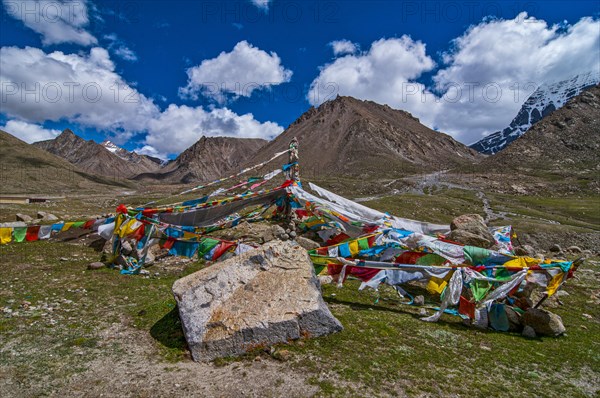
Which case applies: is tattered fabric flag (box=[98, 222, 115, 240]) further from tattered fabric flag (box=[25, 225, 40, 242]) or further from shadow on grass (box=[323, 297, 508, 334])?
shadow on grass (box=[323, 297, 508, 334])

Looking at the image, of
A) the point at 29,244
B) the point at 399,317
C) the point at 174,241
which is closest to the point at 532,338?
the point at 399,317

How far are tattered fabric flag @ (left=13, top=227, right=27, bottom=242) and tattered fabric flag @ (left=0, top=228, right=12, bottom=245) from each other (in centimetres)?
18

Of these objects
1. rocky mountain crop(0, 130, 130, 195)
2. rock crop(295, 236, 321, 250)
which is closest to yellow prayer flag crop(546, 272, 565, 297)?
rock crop(295, 236, 321, 250)

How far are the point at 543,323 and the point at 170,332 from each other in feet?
33.2

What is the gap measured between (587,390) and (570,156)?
15941 centimetres

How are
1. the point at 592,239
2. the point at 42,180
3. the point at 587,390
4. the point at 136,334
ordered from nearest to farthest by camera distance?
the point at 587,390
the point at 136,334
the point at 592,239
the point at 42,180

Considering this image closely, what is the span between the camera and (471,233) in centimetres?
1648

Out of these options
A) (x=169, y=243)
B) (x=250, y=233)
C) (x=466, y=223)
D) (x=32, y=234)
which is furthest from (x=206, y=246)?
(x=466, y=223)

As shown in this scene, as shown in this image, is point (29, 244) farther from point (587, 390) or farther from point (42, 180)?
point (42, 180)

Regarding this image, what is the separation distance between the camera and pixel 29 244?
15.3 m

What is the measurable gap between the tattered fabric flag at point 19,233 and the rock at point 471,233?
20392mm

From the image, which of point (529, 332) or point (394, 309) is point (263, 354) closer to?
point (394, 309)

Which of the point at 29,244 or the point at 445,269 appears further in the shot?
the point at 29,244

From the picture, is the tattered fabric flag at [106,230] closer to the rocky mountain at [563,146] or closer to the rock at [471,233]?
the rock at [471,233]
